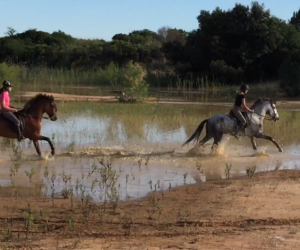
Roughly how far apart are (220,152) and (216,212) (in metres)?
6.33

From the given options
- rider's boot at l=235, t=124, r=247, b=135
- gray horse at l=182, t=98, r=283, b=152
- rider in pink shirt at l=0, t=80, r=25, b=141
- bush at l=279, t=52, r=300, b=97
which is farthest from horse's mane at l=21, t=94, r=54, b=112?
bush at l=279, t=52, r=300, b=97

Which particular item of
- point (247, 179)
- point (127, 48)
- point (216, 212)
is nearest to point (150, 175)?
point (247, 179)

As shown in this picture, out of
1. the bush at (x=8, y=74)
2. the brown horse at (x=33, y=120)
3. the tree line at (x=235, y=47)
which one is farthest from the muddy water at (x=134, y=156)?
the tree line at (x=235, y=47)

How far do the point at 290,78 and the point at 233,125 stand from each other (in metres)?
24.9

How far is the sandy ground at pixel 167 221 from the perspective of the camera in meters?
6.71

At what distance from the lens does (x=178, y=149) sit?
1559cm

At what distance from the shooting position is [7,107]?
43.7ft

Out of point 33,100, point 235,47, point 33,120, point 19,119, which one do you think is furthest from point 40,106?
point 235,47

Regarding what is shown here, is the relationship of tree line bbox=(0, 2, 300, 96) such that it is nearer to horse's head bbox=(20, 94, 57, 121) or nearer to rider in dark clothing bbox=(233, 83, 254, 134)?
rider in dark clothing bbox=(233, 83, 254, 134)

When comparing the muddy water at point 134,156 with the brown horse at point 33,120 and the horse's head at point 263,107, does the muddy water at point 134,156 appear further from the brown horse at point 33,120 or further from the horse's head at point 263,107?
the horse's head at point 263,107

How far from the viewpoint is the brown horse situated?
1362 cm

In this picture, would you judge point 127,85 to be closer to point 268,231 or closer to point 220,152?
point 220,152

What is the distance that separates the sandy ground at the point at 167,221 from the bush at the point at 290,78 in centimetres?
2893

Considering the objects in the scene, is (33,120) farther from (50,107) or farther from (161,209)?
(161,209)
